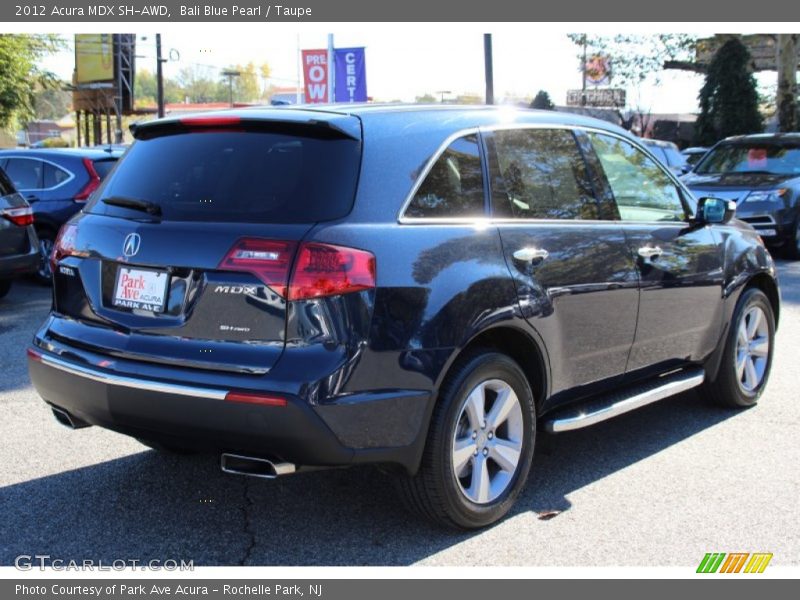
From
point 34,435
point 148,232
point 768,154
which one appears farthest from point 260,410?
point 768,154

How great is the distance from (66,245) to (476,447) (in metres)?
2.00

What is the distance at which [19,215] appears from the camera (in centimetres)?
962

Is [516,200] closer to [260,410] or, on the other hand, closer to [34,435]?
[260,410]

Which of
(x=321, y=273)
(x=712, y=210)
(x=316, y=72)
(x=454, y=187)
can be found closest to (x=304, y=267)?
(x=321, y=273)

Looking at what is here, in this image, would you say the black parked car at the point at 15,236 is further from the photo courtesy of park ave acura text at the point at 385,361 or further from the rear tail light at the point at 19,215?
the photo courtesy of park ave acura text at the point at 385,361

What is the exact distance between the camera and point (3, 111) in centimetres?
3294

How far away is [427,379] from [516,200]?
1092mm

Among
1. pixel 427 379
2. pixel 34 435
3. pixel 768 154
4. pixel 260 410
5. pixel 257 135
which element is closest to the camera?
pixel 260 410

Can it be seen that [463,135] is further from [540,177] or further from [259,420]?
[259,420]

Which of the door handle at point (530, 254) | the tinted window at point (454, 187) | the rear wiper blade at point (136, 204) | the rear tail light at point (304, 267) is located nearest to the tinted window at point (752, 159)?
the door handle at point (530, 254)

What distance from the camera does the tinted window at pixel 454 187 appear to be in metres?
3.84

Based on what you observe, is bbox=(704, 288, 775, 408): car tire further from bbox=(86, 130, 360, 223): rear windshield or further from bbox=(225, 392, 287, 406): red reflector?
bbox=(225, 392, 287, 406): red reflector

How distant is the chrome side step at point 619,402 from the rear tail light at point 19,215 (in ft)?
22.6

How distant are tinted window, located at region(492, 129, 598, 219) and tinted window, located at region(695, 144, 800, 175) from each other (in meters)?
10.8
